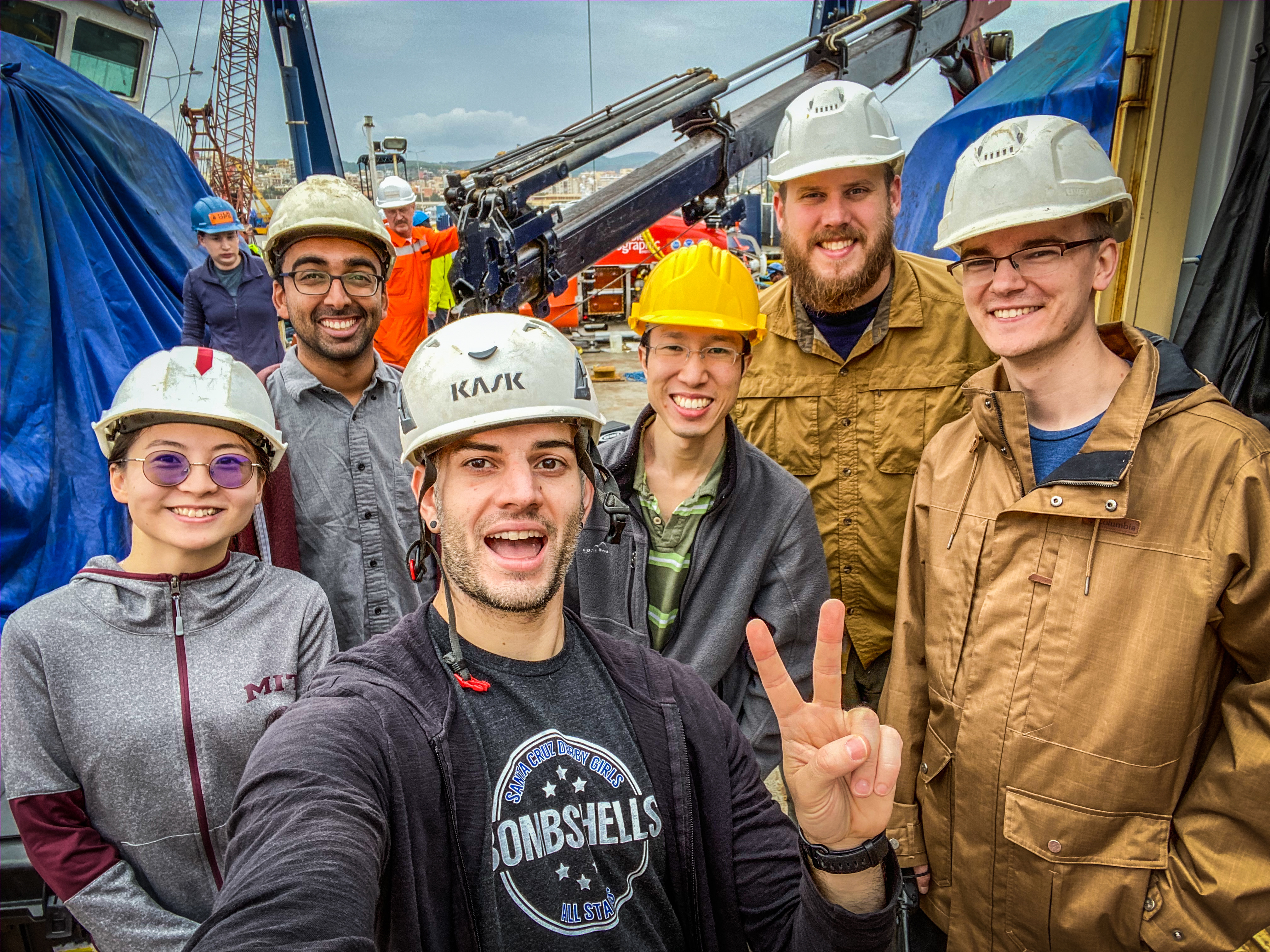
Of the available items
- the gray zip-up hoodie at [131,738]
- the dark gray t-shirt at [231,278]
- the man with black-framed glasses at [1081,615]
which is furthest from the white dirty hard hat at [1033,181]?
the dark gray t-shirt at [231,278]

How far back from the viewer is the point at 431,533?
1.79m

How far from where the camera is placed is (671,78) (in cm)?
646

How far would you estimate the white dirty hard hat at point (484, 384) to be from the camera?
1.53 m

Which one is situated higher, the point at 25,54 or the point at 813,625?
the point at 25,54

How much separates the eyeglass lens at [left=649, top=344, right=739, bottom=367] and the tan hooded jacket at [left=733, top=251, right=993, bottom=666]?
44 cm

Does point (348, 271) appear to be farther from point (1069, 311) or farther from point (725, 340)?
point (1069, 311)

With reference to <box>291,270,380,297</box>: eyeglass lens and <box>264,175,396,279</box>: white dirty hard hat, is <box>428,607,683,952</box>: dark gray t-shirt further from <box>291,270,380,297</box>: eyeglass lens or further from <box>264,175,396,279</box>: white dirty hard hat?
<box>264,175,396,279</box>: white dirty hard hat

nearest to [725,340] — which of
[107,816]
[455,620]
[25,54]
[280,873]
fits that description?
[455,620]

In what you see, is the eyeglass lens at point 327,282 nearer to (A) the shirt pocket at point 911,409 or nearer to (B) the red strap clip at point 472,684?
(B) the red strap clip at point 472,684

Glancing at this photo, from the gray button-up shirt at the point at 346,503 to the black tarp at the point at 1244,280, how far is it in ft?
9.64

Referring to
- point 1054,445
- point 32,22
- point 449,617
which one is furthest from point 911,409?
point 32,22

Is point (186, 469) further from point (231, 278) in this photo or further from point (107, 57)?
point (107, 57)

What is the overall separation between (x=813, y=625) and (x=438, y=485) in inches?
45.3

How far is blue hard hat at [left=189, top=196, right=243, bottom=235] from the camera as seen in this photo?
5.67 m
